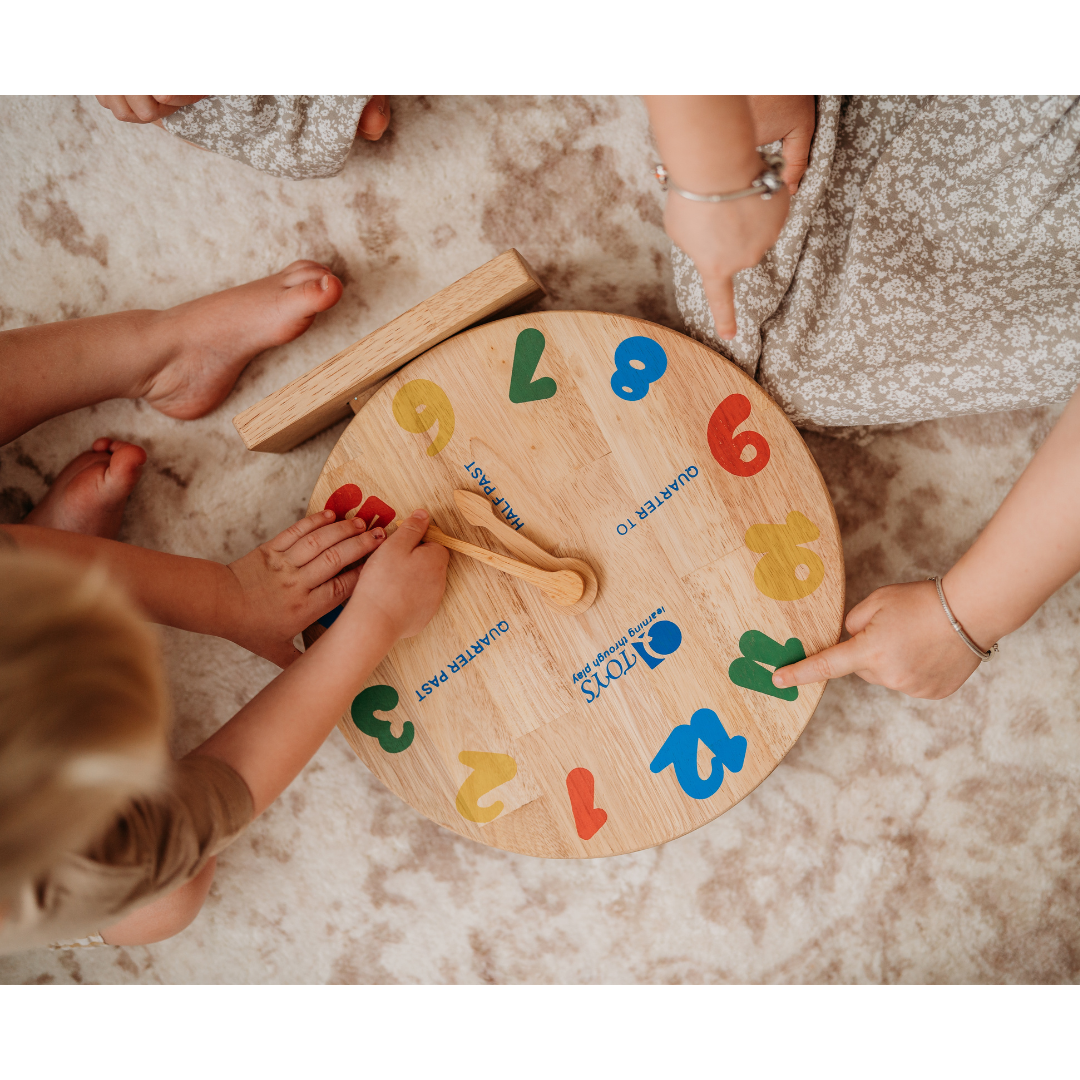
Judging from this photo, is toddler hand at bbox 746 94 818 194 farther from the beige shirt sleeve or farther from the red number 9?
the beige shirt sleeve

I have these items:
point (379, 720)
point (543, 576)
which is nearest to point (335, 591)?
point (379, 720)

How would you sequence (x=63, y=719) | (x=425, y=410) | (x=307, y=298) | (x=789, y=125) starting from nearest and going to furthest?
(x=63, y=719) < (x=789, y=125) < (x=425, y=410) < (x=307, y=298)

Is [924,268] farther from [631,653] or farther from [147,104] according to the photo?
[147,104]

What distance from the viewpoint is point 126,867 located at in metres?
0.56

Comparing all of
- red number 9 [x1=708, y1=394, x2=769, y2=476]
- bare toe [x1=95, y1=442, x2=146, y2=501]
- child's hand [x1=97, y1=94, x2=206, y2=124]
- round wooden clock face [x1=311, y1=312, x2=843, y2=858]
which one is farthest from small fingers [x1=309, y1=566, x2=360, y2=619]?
child's hand [x1=97, y1=94, x2=206, y2=124]

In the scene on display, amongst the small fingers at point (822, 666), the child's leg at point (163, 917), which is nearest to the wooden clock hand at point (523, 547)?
the small fingers at point (822, 666)

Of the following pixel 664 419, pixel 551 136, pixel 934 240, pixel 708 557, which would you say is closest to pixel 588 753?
pixel 708 557

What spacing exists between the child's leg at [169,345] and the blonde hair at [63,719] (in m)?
0.42

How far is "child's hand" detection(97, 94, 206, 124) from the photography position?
786 millimetres

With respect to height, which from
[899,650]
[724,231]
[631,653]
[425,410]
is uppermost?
[724,231]

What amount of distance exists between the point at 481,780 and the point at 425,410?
0.42 meters

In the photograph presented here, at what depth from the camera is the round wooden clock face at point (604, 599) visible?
74 cm

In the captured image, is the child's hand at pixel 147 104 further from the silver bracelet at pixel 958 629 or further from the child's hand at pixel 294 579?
the silver bracelet at pixel 958 629

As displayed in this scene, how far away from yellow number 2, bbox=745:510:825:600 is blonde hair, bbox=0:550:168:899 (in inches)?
23.6
